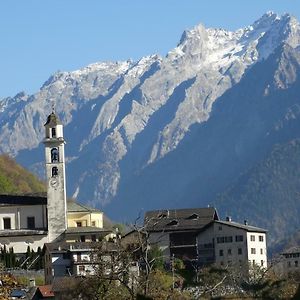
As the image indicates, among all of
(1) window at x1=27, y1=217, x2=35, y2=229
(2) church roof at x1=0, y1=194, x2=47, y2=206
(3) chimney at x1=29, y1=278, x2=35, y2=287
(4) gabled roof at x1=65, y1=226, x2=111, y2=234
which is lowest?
(3) chimney at x1=29, y1=278, x2=35, y2=287

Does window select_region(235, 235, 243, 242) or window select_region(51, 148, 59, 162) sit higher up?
window select_region(51, 148, 59, 162)

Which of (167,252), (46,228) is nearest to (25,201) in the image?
(46,228)

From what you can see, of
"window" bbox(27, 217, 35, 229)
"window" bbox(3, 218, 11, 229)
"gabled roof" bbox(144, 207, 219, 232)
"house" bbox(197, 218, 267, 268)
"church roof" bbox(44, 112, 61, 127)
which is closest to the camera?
"window" bbox(27, 217, 35, 229)

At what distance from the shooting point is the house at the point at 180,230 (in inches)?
5069

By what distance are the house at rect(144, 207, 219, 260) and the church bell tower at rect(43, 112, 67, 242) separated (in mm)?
8173

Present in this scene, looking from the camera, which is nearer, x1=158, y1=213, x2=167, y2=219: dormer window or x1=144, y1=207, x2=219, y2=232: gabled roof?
x1=158, y1=213, x2=167, y2=219: dormer window

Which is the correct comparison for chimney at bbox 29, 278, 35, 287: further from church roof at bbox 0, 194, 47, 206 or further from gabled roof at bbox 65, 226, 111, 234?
church roof at bbox 0, 194, 47, 206

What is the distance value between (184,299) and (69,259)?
1938 inches

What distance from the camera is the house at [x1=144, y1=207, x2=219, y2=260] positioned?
129 m

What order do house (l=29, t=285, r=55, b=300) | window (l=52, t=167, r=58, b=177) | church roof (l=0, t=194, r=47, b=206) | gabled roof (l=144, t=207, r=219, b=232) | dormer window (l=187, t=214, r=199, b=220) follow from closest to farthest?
house (l=29, t=285, r=55, b=300) → church roof (l=0, t=194, r=47, b=206) → window (l=52, t=167, r=58, b=177) → gabled roof (l=144, t=207, r=219, b=232) → dormer window (l=187, t=214, r=199, b=220)

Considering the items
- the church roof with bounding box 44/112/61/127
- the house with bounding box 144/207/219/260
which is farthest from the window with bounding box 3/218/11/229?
the house with bounding box 144/207/219/260

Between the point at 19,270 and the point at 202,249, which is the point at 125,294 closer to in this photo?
the point at 19,270

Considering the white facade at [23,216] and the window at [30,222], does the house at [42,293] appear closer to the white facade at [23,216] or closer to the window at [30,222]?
the window at [30,222]

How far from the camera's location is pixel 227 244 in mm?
130125
